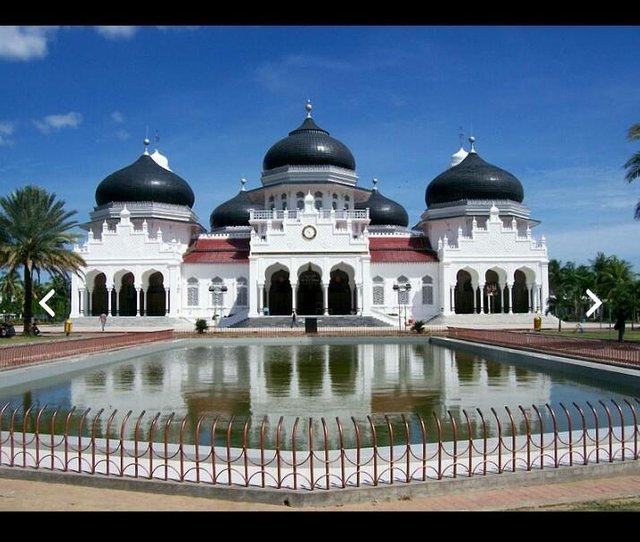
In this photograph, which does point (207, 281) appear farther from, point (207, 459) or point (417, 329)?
point (207, 459)

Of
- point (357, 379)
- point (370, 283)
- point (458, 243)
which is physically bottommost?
point (357, 379)

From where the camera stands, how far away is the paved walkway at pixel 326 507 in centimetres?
603

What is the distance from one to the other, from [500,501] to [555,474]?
3.18 feet

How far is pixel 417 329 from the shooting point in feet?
114

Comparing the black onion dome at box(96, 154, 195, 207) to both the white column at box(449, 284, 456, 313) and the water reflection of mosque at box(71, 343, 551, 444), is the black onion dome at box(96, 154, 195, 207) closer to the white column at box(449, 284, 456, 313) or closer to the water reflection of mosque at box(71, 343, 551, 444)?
the white column at box(449, 284, 456, 313)

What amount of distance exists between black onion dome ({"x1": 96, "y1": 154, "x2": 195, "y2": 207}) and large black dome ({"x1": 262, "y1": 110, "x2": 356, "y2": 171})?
7365 millimetres

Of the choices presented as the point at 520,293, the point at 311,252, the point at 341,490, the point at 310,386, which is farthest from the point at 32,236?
the point at 520,293

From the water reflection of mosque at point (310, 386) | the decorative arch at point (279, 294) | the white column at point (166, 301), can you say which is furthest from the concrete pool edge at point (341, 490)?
the decorative arch at point (279, 294)

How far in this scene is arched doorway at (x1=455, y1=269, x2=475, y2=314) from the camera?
49031 mm

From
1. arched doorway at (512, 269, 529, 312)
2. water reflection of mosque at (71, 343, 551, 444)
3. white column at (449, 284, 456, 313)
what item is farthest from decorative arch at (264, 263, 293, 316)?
water reflection of mosque at (71, 343, 551, 444)

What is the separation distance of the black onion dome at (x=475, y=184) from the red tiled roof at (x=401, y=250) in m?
3.75

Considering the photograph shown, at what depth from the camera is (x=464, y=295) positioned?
49312 millimetres
